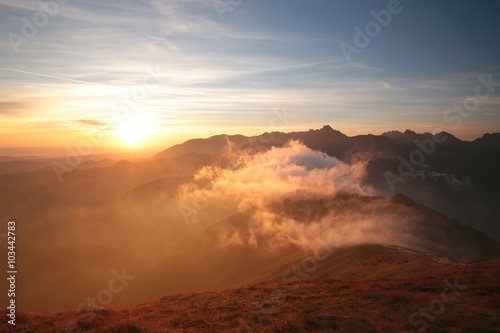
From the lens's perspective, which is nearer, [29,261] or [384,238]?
[384,238]

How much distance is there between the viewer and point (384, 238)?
134500 millimetres

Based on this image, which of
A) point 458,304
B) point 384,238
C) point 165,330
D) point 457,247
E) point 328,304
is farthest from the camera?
point 457,247

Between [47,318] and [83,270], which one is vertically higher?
[47,318]

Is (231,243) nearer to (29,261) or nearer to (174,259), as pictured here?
(174,259)

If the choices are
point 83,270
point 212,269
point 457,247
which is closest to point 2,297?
point 83,270

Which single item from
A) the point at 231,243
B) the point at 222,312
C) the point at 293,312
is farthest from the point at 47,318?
the point at 231,243

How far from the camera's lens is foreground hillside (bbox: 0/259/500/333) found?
19.6 metres

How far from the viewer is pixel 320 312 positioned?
22.9 meters

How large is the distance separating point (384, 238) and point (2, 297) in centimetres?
17312

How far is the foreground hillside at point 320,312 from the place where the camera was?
19609mm

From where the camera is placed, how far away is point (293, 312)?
77.7 feet

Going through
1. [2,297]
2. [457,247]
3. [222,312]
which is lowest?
[2,297]

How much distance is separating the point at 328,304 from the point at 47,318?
2240 centimetres

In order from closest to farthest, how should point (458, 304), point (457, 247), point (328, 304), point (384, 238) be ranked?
point (458, 304)
point (328, 304)
point (384, 238)
point (457, 247)
